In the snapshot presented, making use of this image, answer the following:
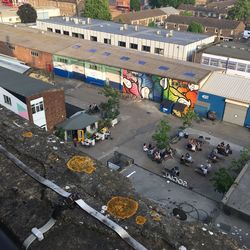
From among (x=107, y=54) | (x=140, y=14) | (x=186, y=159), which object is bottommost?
(x=186, y=159)

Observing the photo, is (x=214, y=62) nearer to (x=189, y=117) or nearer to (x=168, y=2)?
(x=189, y=117)

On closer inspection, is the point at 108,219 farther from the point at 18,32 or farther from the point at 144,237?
the point at 18,32

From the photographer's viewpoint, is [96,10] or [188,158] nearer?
[188,158]

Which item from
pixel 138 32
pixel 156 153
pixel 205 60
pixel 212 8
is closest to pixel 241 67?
pixel 205 60

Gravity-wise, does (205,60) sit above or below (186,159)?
above

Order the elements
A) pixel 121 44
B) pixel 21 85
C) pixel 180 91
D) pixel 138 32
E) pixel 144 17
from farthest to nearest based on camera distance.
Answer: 1. pixel 144 17
2. pixel 138 32
3. pixel 121 44
4. pixel 180 91
5. pixel 21 85

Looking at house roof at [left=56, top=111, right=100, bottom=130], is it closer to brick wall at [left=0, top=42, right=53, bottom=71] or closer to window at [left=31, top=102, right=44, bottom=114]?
window at [left=31, top=102, right=44, bottom=114]
